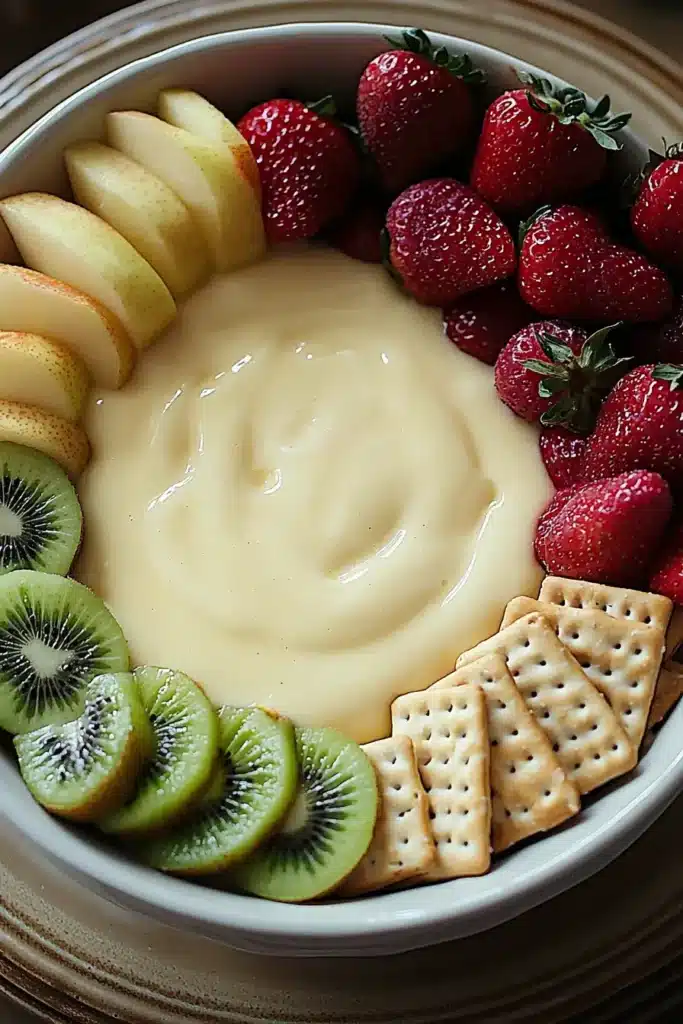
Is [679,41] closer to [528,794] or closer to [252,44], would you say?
[252,44]

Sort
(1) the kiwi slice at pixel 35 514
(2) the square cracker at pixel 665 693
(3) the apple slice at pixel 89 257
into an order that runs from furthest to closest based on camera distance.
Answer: (3) the apple slice at pixel 89 257 → (1) the kiwi slice at pixel 35 514 → (2) the square cracker at pixel 665 693

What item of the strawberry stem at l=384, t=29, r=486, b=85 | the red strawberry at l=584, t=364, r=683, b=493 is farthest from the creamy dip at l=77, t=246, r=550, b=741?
the strawberry stem at l=384, t=29, r=486, b=85

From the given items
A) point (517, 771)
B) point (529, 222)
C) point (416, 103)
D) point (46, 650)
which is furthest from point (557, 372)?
point (46, 650)

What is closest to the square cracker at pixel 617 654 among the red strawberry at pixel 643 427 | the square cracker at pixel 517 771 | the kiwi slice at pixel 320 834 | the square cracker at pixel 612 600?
the square cracker at pixel 612 600

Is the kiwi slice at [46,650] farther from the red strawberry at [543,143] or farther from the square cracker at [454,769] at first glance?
the red strawberry at [543,143]

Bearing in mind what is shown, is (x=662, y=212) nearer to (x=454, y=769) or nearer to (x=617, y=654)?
(x=617, y=654)

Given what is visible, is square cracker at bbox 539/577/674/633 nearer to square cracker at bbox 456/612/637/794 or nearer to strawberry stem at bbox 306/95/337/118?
square cracker at bbox 456/612/637/794
